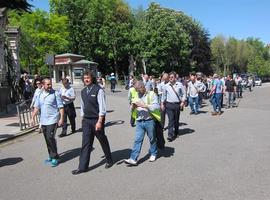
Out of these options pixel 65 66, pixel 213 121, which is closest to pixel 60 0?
pixel 65 66

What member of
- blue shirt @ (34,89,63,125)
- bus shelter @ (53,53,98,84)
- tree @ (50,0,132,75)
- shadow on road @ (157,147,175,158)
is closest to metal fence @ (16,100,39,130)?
blue shirt @ (34,89,63,125)

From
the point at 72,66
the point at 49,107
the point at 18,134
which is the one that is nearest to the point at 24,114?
the point at 18,134

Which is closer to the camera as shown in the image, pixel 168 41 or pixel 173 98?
A: pixel 173 98

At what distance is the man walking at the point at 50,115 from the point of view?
905 centimetres

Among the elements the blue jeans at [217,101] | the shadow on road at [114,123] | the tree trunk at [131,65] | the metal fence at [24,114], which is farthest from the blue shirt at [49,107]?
the tree trunk at [131,65]

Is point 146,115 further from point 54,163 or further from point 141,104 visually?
point 54,163

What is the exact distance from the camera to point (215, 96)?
19.2 m

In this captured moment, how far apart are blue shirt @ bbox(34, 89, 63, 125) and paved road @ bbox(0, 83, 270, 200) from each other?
0.89 metres

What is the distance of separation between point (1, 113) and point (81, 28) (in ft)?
152

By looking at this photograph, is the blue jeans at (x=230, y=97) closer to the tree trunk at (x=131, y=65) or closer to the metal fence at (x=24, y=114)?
the metal fence at (x=24, y=114)

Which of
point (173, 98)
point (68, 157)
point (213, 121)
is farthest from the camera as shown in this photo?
point (213, 121)

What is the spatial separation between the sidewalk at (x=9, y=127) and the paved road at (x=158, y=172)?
1.13 meters

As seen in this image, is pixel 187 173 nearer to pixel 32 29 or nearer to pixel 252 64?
pixel 32 29

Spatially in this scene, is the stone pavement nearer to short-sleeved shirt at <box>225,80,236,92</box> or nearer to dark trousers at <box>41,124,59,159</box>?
dark trousers at <box>41,124,59,159</box>
